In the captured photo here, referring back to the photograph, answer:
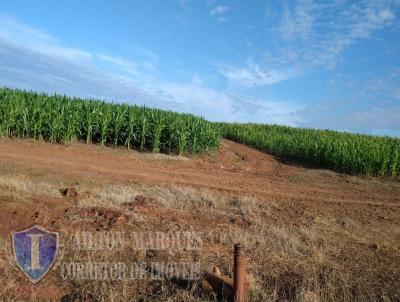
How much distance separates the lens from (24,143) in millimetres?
16828

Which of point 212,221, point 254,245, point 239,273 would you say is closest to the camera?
point 239,273

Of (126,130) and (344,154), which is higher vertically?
(344,154)

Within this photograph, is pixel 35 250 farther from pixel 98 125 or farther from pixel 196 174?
pixel 98 125

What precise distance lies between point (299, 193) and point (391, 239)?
4.81 m

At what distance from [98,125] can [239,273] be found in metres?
14.7

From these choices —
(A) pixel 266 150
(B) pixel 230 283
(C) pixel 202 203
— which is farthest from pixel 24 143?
(A) pixel 266 150

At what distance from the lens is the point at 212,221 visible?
812 centimetres

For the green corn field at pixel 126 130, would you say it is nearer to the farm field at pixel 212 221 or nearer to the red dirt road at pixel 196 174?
the red dirt road at pixel 196 174

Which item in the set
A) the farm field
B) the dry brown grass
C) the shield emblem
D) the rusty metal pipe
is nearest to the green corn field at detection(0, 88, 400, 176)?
the farm field

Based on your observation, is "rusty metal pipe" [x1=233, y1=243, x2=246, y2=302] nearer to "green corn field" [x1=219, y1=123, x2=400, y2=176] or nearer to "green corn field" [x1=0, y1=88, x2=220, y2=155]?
"green corn field" [x1=0, y1=88, x2=220, y2=155]

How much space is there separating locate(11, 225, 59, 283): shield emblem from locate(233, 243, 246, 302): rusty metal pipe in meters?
2.42

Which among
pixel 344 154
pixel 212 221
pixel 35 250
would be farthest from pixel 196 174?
pixel 35 250

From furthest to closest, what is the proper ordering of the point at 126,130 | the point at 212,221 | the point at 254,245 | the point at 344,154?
the point at 344,154 → the point at 126,130 → the point at 212,221 → the point at 254,245

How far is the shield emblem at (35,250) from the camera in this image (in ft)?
18.2
